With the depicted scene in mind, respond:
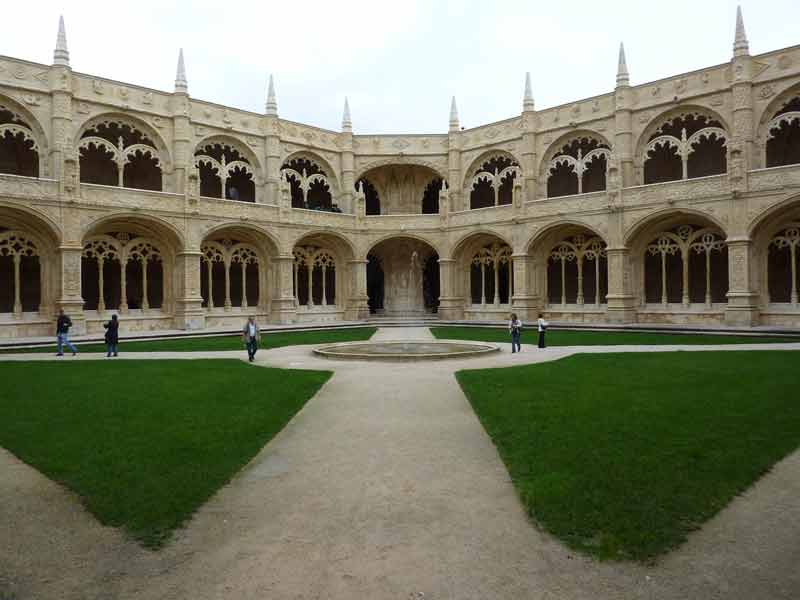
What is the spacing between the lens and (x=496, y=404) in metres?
8.15

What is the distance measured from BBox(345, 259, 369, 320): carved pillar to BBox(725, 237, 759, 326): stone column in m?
18.3

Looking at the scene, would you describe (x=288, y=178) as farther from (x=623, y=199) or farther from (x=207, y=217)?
(x=623, y=199)

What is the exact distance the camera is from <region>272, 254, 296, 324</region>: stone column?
29.2 meters

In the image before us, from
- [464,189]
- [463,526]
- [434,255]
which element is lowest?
[463,526]

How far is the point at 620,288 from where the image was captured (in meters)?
26.2

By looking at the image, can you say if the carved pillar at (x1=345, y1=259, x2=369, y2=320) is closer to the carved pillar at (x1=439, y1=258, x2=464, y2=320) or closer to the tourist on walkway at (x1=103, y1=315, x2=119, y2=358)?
the carved pillar at (x1=439, y1=258, x2=464, y2=320)

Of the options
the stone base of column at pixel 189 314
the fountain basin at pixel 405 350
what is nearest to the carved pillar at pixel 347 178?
the stone base of column at pixel 189 314

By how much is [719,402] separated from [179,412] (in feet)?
25.4

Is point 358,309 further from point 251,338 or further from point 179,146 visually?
point 251,338

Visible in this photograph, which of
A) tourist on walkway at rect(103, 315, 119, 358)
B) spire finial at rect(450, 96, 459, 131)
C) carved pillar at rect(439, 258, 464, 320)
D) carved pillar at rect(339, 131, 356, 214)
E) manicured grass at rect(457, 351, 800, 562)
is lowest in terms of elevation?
manicured grass at rect(457, 351, 800, 562)

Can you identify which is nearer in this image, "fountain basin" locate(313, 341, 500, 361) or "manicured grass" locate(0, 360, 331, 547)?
"manicured grass" locate(0, 360, 331, 547)

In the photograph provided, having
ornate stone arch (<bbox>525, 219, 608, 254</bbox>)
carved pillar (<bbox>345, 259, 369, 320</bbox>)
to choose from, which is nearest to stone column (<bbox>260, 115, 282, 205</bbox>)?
carved pillar (<bbox>345, 259, 369, 320</bbox>)

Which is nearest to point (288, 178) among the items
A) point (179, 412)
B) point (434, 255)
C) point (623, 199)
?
point (434, 255)

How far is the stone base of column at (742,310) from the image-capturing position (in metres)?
22.6
